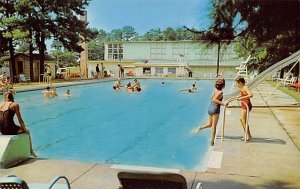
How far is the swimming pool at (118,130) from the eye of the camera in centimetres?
958

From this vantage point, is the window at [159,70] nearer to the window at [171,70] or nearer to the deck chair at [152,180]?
the window at [171,70]

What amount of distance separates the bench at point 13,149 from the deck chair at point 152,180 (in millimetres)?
3434

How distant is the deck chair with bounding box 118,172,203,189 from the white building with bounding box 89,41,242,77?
47.2 meters

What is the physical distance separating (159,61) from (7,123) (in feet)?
172

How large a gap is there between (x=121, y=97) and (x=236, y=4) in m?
19.7

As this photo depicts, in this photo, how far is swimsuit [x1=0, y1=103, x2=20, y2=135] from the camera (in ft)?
20.7

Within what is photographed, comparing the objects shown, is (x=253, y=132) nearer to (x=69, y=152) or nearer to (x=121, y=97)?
(x=69, y=152)

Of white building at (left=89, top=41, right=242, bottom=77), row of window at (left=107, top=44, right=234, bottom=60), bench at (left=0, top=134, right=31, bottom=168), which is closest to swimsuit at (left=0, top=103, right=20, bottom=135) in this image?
bench at (left=0, top=134, right=31, bottom=168)

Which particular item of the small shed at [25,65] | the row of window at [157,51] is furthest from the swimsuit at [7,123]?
the row of window at [157,51]

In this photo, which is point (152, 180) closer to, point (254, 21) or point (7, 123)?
point (254, 21)

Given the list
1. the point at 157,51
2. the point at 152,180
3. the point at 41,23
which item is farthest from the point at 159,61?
the point at 152,180

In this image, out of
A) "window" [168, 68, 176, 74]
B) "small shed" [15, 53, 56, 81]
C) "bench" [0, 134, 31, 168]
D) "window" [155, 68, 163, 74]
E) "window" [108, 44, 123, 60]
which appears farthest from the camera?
"window" [108, 44, 123, 60]

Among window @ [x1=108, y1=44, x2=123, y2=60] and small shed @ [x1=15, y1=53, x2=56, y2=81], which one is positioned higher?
window @ [x1=108, y1=44, x2=123, y2=60]

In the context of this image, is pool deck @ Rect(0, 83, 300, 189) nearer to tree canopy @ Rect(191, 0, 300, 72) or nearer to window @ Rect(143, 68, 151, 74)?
tree canopy @ Rect(191, 0, 300, 72)
